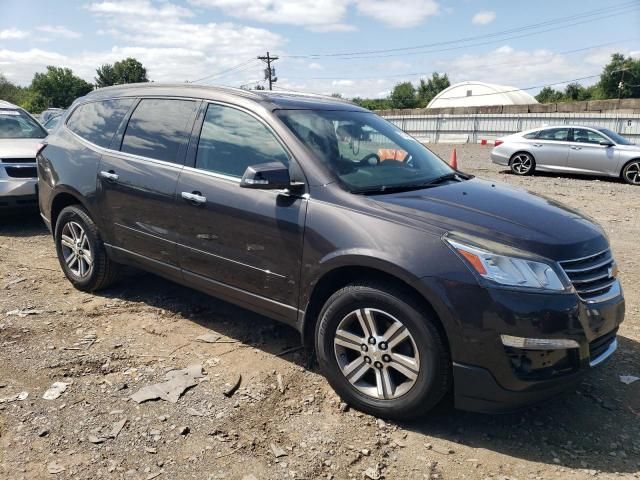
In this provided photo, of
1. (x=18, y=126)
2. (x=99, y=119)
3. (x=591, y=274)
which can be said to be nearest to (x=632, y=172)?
(x=591, y=274)

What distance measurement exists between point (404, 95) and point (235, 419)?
10523 centimetres

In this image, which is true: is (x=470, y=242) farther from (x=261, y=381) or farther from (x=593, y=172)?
(x=593, y=172)

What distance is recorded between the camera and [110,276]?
15.9 feet

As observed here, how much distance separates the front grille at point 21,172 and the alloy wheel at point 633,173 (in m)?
12.7

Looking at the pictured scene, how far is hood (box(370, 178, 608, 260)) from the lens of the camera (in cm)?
284

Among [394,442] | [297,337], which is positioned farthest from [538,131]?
[394,442]

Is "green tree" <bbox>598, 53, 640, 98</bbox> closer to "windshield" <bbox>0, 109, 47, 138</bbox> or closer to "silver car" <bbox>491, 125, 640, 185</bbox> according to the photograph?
"silver car" <bbox>491, 125, 640, 185</bbox>

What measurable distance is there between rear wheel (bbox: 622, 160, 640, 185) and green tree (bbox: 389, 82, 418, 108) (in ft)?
280

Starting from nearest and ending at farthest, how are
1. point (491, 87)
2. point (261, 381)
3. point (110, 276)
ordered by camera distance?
point (261, 381), point (110, 276), point (491, 87)

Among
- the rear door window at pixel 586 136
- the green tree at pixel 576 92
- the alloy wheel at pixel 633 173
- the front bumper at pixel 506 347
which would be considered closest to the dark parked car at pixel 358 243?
the front bumper at pixel 506 347

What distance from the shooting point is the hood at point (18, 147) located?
7334mm

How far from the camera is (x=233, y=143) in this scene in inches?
147

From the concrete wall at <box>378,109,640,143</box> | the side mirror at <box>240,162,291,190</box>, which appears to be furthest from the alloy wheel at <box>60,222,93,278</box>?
the concrete wall at <box>378,109,640,143</box>

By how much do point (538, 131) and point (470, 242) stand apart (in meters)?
13.6
